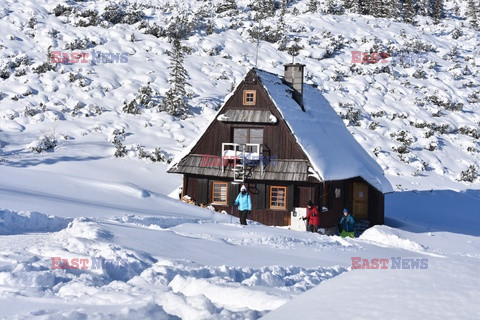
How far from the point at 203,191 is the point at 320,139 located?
577 cm

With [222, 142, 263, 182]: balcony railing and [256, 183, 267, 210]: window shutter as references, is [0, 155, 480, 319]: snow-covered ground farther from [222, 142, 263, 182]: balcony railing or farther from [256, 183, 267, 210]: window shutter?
[256, 183, 267, 210]: window shutter

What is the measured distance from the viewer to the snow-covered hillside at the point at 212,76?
105 ft

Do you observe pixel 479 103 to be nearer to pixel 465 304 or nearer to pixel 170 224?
pixel 170 224

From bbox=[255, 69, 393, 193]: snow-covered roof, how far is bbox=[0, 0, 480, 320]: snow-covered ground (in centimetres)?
293

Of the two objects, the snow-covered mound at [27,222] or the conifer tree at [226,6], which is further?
the conifer tree at [226,6]

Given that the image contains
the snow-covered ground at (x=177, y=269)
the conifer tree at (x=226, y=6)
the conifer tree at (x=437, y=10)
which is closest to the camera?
the snow-covered ground at (x=177, y=269)

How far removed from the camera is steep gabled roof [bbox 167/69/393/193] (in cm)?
1952

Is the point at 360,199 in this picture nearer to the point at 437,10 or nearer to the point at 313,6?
the point at 313,6

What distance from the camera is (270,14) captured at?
2331 inches

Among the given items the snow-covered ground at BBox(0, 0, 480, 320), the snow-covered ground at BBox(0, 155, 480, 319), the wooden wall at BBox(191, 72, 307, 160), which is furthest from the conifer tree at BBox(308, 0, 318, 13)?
the snow-covered ground at BBox(0, 155, 480, 319)

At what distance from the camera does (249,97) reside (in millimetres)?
20719

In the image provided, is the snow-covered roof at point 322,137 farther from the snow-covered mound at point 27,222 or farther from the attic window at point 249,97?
the snow-covered mound at point 27,222

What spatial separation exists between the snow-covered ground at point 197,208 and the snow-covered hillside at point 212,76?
0.62 ft

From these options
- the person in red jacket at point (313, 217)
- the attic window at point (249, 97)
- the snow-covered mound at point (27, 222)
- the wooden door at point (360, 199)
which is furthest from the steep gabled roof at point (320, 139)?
the snow-covered mound at point (27, 222)
